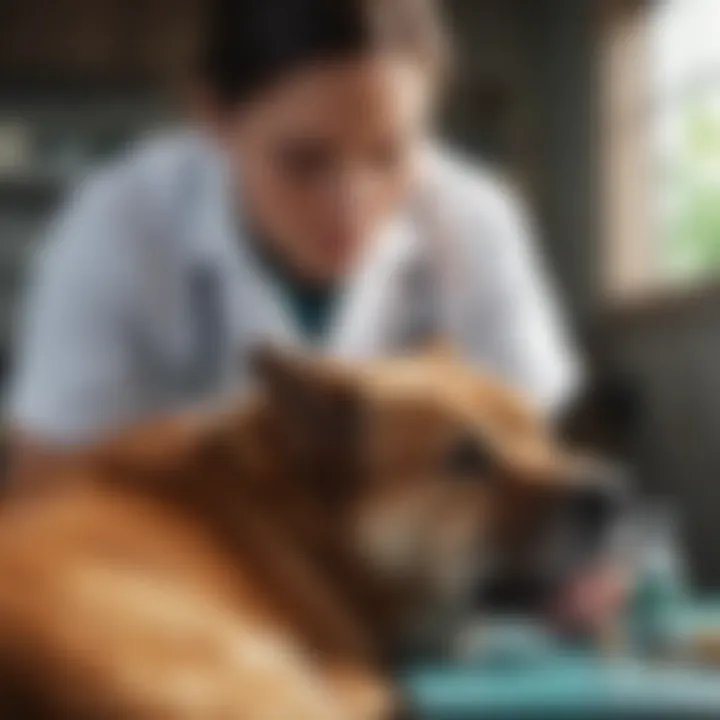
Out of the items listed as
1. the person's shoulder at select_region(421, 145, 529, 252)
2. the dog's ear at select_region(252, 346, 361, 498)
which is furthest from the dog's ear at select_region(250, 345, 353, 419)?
the person's shoulder at select_region(421, 145, 529, 252)

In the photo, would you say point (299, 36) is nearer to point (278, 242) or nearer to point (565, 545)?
point (278, 242)

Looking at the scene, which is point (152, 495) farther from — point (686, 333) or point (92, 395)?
point (686, 333)

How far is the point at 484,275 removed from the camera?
2.94 ft

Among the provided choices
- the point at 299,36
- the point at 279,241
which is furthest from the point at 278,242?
the point at 299,36

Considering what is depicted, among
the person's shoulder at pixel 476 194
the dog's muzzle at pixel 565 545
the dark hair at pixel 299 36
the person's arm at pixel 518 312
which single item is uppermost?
the dark hair at pixel 299 36

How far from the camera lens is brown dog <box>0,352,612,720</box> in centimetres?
83

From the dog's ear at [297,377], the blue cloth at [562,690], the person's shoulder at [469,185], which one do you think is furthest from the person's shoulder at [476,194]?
the blue cloth at [562,690]

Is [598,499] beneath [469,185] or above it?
beneath

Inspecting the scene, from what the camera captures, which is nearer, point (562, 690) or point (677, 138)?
point (562, 690)

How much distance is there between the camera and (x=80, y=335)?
87cm

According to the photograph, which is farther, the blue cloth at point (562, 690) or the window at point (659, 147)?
the window at point (659, 147)

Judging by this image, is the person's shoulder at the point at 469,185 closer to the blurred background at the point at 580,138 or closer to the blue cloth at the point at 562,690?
the blurred background at the point at 580,138

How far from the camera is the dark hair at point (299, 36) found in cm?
87

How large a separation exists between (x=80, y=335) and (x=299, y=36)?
0.18 m
